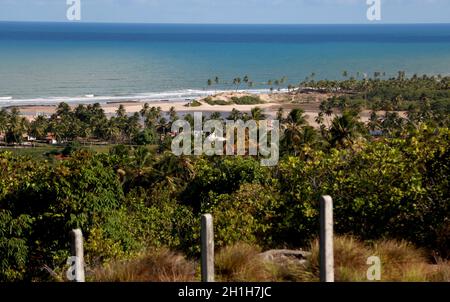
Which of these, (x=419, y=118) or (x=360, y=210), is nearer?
(x=360, y=210)

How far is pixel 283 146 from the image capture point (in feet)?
140

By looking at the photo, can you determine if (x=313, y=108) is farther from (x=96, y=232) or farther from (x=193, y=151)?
(x=96, y=232)

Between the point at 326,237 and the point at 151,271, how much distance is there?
256cm

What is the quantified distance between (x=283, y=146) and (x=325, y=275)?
36721mm

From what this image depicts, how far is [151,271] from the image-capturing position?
7.72 m

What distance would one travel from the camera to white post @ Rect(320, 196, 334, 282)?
19.6 ft

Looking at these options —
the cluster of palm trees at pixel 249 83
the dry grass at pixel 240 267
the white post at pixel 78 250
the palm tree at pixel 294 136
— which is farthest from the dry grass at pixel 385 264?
the cluster of palm trees at pixel 249 83

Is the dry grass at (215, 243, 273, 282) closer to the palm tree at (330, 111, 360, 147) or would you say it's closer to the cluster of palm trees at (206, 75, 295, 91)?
the palm tree at (330, 111, 360, 147)

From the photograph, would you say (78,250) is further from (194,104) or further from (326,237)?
(194,104)

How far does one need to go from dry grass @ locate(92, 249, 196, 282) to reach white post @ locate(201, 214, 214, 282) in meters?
1.37

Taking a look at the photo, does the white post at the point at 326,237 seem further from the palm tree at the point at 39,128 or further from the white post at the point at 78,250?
the palm tree at the point at 39,128

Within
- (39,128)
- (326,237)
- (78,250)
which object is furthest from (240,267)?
(39,128)
